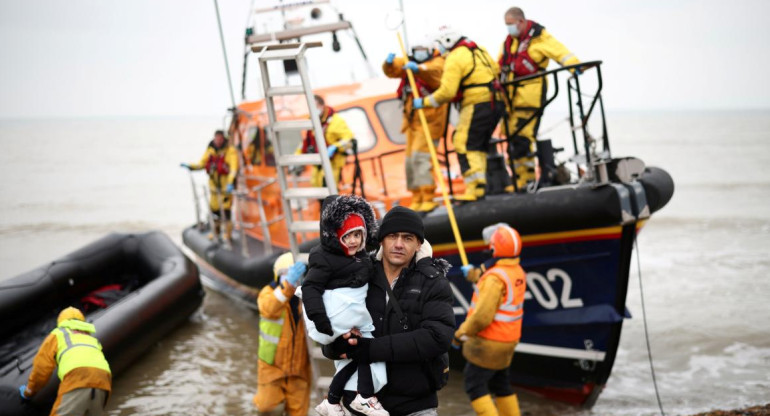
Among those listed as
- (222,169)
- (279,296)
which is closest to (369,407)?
(279,296)

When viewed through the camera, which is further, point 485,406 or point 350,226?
point 485,406

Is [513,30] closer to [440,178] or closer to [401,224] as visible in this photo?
[440,178]

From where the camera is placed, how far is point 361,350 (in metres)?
2.41

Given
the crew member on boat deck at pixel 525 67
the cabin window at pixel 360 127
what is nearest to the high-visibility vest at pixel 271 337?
the crew member on boat deck at pixel 525 67

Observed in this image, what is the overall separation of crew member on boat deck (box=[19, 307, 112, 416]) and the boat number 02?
2.93 m

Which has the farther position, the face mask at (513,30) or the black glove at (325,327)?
the face mask at (513,30)

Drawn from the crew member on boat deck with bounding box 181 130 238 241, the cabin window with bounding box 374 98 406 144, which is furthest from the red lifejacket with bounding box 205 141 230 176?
the cabin window with bounding box 374 98 406 144

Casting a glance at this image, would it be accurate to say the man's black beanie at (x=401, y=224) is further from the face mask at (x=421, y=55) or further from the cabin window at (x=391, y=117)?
the cabin window at (x=391, y=117)

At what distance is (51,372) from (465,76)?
11.4 feet

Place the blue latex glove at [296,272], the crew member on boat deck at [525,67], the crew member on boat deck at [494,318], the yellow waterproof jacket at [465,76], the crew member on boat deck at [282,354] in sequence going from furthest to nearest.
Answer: the crew member on boat deck at [525,67], the yellow waterproof jacket at [465,76], the crew member on boat deck at [282,354], the crew member on boat deck at [494,318], the blue latex glove at [296,272]

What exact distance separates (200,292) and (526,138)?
4.54 m

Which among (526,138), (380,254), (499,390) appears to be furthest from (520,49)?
(380,254)

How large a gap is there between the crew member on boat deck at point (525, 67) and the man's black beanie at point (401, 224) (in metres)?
3.00

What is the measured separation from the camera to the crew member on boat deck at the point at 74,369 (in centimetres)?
421
